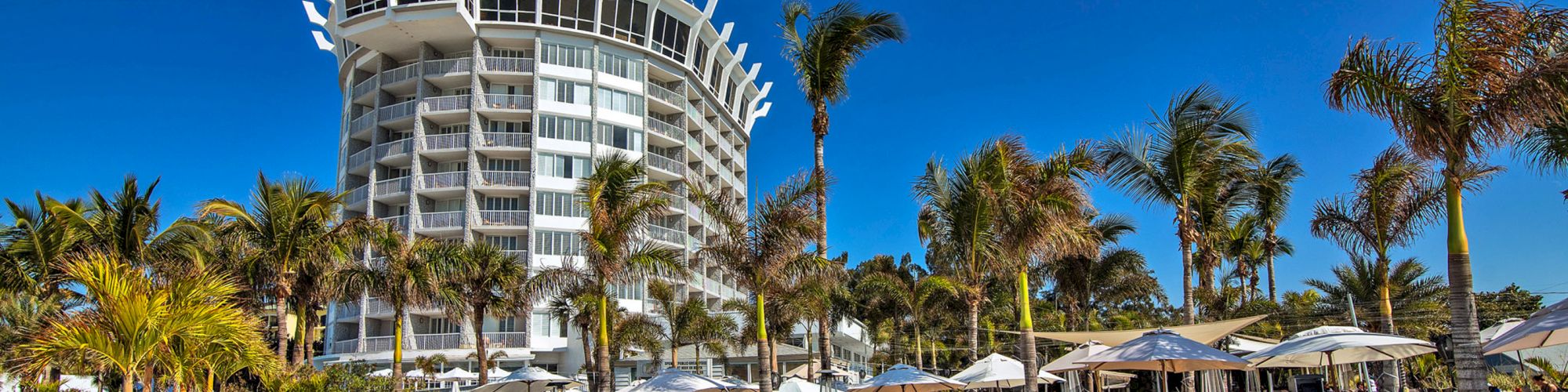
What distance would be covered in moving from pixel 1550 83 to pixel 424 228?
147 feet

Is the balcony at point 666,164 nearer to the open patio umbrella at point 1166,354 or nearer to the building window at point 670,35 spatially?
the building window at point 670,35

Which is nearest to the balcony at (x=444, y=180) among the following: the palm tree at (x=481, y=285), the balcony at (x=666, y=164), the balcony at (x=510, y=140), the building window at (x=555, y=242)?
the balcony at (x=510, y=140)

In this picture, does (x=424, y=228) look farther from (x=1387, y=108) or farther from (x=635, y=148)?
(x=1387, y=108)

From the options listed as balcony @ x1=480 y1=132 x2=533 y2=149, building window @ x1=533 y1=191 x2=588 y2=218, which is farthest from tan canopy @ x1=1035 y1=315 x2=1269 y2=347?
balcony @ x1=480 y1=132 x2=533 y2=149

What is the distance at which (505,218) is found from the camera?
155 ft

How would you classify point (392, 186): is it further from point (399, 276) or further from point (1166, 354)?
point (1166, 354)

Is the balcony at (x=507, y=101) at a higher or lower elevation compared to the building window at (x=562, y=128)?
higher

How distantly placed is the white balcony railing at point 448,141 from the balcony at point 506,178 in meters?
1.77

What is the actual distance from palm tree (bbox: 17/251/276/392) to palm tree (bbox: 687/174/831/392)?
430 inches

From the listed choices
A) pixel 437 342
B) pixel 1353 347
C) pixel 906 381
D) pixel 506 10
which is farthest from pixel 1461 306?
pixel 506 10

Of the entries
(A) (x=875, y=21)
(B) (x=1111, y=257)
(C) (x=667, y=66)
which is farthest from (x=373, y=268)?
(C) (x=667, y=66)

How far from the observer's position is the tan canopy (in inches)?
741

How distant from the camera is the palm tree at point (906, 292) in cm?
3005

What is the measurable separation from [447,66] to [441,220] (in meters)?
7.88
